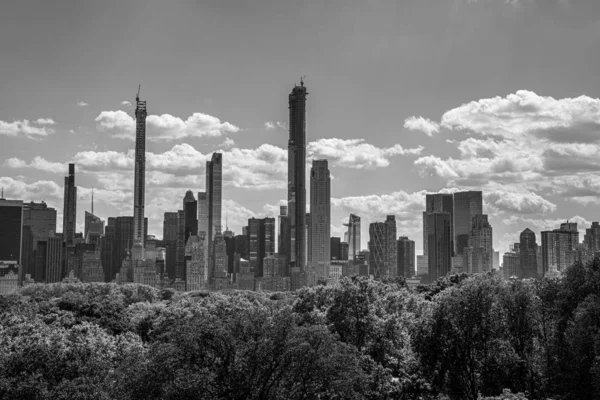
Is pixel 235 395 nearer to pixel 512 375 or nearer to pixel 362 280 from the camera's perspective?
pixel 512 375

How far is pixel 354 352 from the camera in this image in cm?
4316

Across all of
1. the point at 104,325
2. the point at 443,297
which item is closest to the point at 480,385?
the point at 443,297

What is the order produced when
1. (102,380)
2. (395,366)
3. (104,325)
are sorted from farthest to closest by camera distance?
(104,325)
(395,366)
(102,380)

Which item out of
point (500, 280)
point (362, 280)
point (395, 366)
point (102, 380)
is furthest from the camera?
point (362, 280)

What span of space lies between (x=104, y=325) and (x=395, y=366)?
3635cm

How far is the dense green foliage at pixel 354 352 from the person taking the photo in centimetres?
3519

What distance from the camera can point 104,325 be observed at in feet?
242

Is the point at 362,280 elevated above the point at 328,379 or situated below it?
above

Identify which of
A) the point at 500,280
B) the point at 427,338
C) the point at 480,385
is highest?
the point at 500,280

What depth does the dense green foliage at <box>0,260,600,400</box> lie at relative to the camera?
3519 centimetres

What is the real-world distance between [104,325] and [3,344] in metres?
27.8

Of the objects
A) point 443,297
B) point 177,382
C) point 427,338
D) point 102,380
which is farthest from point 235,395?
point 443,297

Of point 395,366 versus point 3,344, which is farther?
point 395,366

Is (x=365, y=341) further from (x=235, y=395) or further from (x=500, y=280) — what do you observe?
(x=235, y=395)
